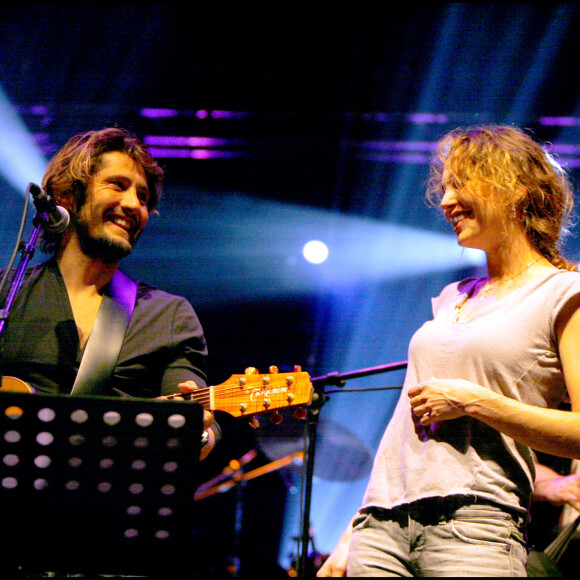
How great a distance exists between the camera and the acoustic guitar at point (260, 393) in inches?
85.0

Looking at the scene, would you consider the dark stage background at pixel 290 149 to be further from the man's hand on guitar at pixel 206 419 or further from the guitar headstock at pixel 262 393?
the guitar headstock at pixel 262 393

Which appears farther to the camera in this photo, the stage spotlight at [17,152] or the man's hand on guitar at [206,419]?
the stage spotlight at [17,152]

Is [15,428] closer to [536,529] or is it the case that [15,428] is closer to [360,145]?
[536,529]

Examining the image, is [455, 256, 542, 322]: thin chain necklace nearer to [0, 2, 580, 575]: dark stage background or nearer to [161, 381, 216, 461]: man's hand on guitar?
[161, 381, 216, 461]: man's hand on guitar

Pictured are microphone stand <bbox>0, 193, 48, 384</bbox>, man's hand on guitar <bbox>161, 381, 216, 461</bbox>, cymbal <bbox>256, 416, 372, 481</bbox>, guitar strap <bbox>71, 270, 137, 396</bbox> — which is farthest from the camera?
cymbal <bbox>256, 416, 372, 481</bbox>

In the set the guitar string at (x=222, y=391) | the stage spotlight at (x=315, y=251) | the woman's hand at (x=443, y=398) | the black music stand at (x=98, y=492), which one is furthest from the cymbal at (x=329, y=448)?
the black music stand at (x=98, y=492)

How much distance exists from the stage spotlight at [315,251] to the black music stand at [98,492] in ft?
15.4

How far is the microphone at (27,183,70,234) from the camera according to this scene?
2.17 metres

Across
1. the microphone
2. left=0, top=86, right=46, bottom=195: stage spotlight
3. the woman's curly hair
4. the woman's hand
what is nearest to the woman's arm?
the woman's hand

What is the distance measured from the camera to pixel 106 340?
2.52m

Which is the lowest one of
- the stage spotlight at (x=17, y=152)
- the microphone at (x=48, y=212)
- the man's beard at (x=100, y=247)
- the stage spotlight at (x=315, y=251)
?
the microphone at (x=48, y=212)

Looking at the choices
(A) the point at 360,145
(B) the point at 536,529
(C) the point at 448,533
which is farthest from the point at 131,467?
(A) the point at 360,145

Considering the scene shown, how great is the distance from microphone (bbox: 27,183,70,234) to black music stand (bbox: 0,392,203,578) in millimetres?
994

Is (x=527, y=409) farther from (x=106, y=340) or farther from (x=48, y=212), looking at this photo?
(x=48, y=212)
